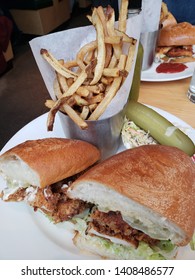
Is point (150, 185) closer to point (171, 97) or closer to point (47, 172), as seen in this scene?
point (47, 172)

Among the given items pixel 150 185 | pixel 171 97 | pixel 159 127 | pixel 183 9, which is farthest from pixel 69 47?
pixel 183 9

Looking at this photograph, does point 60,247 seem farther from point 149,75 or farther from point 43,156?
point 149,75

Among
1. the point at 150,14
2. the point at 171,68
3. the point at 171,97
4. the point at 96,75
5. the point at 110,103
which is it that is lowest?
the point at 171,97

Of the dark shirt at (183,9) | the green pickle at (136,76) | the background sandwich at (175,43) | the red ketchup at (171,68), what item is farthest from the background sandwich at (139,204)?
the dark shirt at (183,9)

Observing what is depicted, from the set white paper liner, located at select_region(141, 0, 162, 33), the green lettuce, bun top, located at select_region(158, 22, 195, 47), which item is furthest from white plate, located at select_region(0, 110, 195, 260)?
bun top, located at select_region(158, 22, 195, 47)

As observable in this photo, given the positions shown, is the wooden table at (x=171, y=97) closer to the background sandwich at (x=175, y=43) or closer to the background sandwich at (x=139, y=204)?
the background sandwich at (x=175, y=43)
